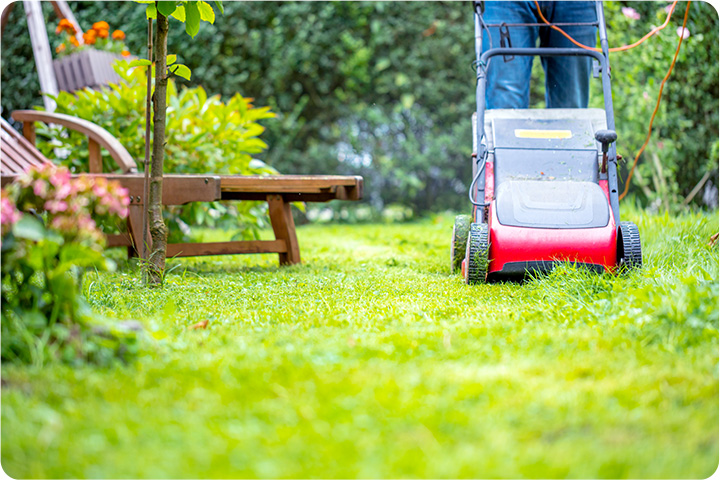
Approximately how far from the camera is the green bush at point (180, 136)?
3705mm

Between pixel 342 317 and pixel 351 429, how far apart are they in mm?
867

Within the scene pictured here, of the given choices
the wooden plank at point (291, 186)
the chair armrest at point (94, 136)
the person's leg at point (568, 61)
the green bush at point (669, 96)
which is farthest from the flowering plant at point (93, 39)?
the green bush at point (669, 96)

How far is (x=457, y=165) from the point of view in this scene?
6.72m

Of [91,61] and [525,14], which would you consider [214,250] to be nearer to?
[525,14]

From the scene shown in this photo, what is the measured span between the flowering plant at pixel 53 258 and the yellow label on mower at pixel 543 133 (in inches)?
75.6

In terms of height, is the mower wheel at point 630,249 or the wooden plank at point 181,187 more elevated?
the wooden plank at point 181,187

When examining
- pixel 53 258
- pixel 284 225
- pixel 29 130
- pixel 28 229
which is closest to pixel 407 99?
pixel 284 225

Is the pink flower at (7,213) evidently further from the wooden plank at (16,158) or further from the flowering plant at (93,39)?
the flowering plant at (93,39)

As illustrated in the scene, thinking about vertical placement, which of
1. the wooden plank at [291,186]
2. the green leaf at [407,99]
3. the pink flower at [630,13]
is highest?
the pink flower at [630,13]

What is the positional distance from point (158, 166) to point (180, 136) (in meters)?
1.22

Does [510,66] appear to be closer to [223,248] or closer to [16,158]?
[223,248]

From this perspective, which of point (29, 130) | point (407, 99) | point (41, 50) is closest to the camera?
point (29, 130)

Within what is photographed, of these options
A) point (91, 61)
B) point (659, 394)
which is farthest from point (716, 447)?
point (91, 61)

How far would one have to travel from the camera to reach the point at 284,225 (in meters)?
3.35
